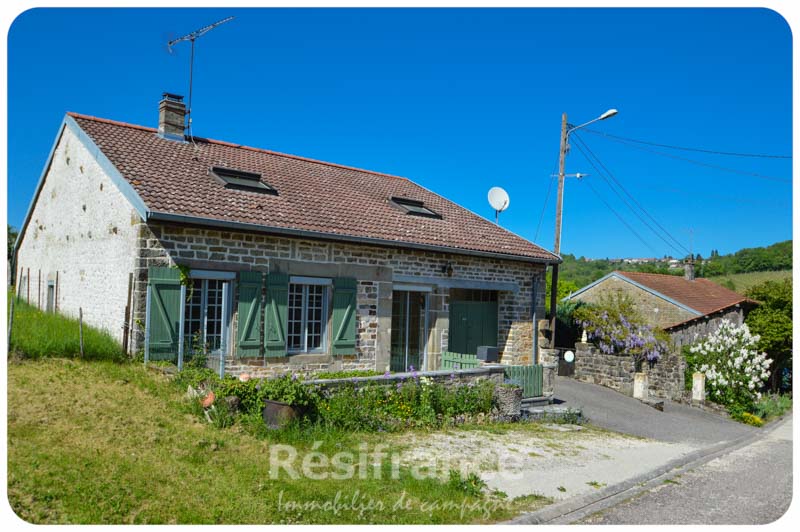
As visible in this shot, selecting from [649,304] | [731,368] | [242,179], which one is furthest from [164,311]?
[649,304]

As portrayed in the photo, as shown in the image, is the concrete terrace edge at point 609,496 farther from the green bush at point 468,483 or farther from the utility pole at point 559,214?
the utility pole at point 559,214

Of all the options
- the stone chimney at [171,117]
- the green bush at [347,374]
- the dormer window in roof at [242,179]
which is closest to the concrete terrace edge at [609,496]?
the green bush at [347,374]

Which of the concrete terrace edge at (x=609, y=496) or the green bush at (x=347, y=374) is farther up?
the green bush at (x=347, y=374)

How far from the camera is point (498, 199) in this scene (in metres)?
17.7

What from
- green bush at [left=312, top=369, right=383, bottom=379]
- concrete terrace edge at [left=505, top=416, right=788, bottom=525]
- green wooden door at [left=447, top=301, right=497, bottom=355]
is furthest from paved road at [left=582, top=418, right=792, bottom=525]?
green wooden door at [left=447, top=301, right=497, bottom=355]

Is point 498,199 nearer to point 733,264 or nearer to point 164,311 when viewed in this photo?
point 164,311

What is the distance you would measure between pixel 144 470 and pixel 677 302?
64.9ft

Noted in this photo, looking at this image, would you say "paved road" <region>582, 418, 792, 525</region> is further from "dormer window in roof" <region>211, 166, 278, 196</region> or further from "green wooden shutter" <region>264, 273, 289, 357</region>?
"dormer window in roof" <region>211, 166, 278, 196</region>

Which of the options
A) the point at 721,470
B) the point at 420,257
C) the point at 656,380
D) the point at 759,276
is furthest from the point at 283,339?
the point at 759,276

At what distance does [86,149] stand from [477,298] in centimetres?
895

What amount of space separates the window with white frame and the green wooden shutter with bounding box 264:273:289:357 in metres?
0.28

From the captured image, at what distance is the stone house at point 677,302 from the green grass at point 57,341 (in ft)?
49.2

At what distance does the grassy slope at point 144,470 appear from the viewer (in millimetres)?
5535

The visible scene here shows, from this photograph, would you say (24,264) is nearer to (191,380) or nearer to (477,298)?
(191,380)
